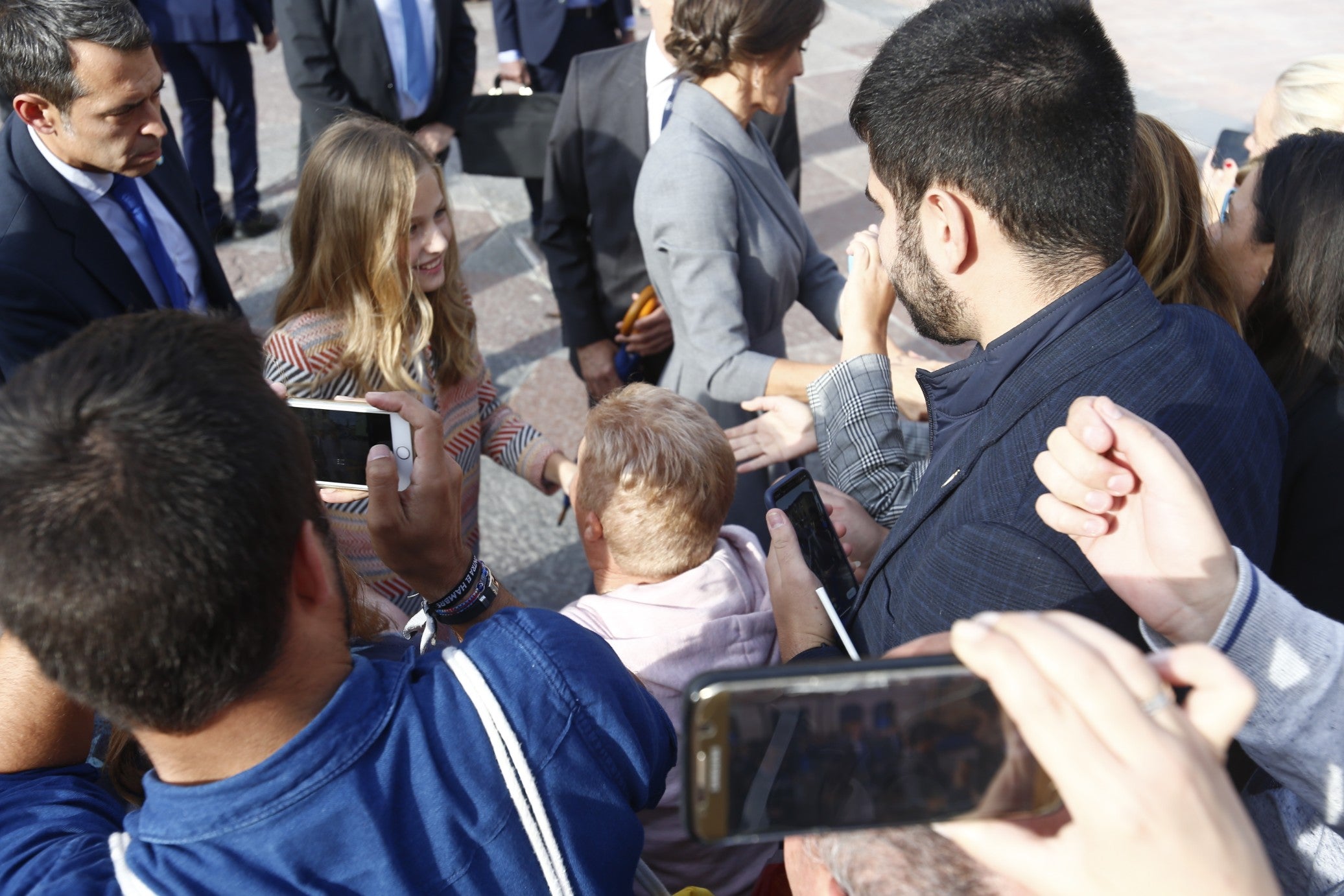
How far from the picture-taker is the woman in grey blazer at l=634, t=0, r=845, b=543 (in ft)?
8.18

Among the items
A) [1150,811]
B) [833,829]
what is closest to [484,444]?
[833,829]

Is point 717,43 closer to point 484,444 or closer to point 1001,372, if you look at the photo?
point 484,444

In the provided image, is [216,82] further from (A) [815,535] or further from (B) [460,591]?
(A) [815,535]

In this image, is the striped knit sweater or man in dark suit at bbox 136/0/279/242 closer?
the striped knit sweater

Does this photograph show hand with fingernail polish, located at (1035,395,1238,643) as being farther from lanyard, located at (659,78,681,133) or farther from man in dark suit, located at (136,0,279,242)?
man in dark suit, located at (136,0,279,242)

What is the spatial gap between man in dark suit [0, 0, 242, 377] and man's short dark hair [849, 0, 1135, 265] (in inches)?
73.7

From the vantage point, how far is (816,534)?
1.91m

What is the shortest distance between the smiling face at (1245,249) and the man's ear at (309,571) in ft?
6.26

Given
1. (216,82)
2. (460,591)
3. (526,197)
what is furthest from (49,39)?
(526,197)

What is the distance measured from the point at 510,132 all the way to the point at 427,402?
6.74ft

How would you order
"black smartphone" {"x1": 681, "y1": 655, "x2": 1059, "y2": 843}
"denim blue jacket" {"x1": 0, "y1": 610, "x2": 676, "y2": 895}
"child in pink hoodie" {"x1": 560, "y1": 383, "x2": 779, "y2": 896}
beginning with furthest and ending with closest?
"child in pink hoodie" {"x1": 560, "y1": 383, "x2": 779, "y2": 896} → "denim blue jacket" {"x1": 0, "y1": 610, "x2": 676, "y2": 895} → "black smartphone" {"x1": 681, "y1": 655, "x2": 1059, "y2": 843}

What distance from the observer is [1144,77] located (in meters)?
7.84

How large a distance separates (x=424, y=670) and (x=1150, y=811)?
0.79 m

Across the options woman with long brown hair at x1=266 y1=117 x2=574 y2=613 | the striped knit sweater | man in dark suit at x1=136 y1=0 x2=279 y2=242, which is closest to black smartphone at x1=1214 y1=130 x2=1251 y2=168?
the striped knit sweater
